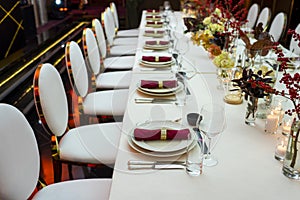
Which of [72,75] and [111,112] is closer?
[72,75]

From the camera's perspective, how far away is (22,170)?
128 centimetres

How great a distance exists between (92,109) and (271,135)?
124 cm

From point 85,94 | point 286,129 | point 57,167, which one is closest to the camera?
point 286,129

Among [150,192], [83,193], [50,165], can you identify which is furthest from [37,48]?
[150,192]

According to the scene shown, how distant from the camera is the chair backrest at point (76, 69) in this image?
210 centimetres

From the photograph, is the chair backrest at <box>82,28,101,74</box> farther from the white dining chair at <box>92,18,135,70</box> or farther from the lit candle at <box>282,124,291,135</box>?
the lit candle at <box>282,124,291,135</box>

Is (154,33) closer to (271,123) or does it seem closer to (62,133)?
(62,133)

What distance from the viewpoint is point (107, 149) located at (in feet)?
5.72

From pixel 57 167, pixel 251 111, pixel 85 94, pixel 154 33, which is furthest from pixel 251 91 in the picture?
pixel 154 33

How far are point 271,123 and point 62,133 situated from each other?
1049 mm

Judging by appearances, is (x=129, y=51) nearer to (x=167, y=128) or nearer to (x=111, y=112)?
(x=111, y=112)

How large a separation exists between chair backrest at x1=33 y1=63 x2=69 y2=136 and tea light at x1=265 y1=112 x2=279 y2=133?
1.02 meters

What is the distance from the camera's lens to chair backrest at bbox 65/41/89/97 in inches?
82.6

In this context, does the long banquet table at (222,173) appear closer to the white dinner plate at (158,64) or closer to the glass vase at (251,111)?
the glass vase at (251,111)
